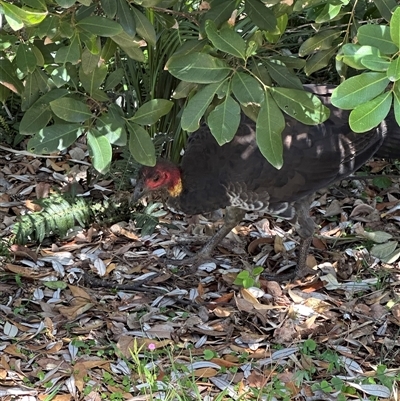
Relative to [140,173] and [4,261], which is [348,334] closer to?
[140,173]

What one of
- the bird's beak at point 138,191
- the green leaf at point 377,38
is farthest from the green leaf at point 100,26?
the bird's beak at point 138,191

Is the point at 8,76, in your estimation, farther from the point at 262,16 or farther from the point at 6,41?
the point at 262,16

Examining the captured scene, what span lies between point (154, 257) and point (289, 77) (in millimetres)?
Answer: 2046

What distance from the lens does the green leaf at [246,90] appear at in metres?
2.46

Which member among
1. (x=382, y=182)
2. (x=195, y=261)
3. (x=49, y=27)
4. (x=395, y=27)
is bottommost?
(x=382, y=182)

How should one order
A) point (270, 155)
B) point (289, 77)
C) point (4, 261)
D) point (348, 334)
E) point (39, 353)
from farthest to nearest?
point (4, 261) < point (348, 334) < point (39, 353) < point (289, 77) < point (270, 155)

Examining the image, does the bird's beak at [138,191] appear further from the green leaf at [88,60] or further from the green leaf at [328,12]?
the green leaf at [328,12]

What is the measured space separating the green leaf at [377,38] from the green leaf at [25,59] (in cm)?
123

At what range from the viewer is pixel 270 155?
8.34 ft

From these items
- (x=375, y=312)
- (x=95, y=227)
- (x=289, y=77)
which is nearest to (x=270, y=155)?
(x=289, y=77)

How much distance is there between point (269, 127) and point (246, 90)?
0.15m

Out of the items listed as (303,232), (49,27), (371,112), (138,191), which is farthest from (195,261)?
(371,112)

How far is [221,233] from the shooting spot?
15.1 ft

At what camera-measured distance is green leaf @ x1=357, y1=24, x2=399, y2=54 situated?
2.13 metres
